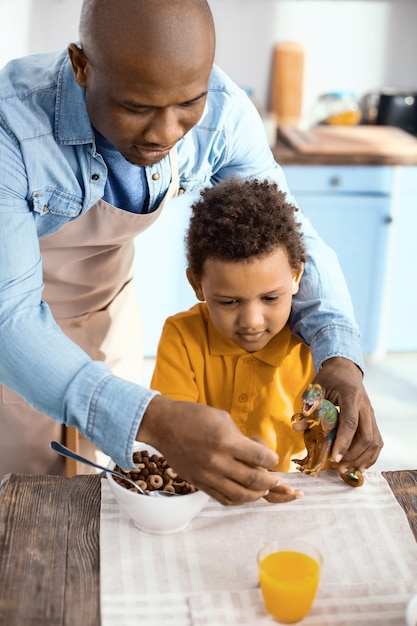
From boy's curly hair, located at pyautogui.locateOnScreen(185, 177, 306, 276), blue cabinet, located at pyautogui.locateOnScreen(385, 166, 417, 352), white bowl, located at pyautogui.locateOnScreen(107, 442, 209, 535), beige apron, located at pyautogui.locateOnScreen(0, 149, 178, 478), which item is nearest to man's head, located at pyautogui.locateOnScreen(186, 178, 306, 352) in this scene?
boy's curly hair, located at pyautogui.locateOnScreen(185, 177, 306, 276)

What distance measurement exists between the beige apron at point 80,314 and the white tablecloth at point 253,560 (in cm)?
55

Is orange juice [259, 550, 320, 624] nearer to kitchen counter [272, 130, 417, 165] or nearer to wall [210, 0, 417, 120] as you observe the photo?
kitchen counter [272, 130, 417, 165]

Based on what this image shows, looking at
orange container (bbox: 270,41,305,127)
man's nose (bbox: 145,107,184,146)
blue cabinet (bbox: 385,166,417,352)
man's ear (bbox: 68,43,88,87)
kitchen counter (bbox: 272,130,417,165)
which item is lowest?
blue cabinet (bbox: 385,166,417,352)

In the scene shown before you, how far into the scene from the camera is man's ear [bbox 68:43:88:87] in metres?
1.25

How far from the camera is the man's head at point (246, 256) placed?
57.8 inches

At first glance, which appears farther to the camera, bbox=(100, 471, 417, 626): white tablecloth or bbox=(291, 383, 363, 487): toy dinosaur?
bbox=(291, 383, 363, 487): toy dinosaur

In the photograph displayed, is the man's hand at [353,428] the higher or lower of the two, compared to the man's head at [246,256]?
lower

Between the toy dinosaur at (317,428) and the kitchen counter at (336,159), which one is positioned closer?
the toy dinosaur at (317,428)

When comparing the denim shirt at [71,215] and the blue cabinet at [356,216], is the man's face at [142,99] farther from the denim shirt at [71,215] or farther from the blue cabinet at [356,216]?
the blue cabinet at [356,216]

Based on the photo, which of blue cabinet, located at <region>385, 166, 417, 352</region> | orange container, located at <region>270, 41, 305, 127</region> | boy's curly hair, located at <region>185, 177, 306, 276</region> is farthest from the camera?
orange container, located at <region>270, 41, 305, 127</region>

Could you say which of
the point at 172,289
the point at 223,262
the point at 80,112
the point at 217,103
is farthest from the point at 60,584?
the point at 172,289

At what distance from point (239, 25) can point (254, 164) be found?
2.09 meters

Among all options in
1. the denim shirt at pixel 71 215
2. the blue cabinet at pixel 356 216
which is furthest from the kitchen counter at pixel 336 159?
the denim shirt at pixel 71 215

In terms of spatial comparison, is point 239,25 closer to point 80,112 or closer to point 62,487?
point 80,112
